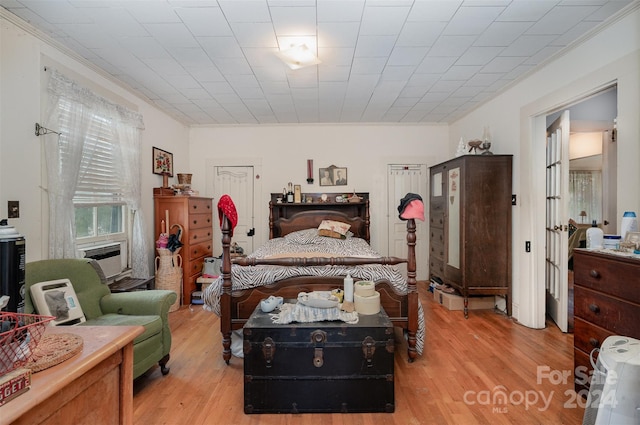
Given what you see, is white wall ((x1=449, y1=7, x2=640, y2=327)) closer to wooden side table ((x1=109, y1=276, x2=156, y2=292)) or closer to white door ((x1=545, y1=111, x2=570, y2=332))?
white door ((x1=545, y1=111, x2=570, y2=332))

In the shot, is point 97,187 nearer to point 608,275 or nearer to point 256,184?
point 256,184

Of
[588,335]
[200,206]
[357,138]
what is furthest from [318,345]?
[357,138]

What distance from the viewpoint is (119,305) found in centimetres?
233

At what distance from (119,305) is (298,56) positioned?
2504 mm

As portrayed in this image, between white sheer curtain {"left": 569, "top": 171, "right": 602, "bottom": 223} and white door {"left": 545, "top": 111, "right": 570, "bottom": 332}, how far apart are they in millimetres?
3577

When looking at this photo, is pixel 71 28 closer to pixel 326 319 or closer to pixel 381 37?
pixel 381 37

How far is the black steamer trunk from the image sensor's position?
1.87 metres

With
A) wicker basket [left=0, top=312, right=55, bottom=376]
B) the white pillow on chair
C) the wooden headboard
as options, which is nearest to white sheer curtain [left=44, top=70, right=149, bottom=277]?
the white pillow on chair

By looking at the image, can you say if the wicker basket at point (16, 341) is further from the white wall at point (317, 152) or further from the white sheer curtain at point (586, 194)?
the white sheer curtain at point (586, 194)

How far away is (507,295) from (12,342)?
13.3 ft

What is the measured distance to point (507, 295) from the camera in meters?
3.48

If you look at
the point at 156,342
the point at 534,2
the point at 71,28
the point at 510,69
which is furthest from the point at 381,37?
the point at 156,342

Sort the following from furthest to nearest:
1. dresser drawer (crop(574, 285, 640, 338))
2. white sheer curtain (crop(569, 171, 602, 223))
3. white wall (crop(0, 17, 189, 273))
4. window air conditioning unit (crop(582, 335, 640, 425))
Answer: white sheer curtain (crop(569, 171, 602, 223)), white wall (crop(0, 17, 189, 273)), dresser drawer (crop(574, 285, 640, 338)), window air conditioning unit (crop(582, 335, 640, 425))

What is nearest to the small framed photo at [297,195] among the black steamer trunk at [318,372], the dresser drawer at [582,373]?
the black steamer trunk at [318,372]
